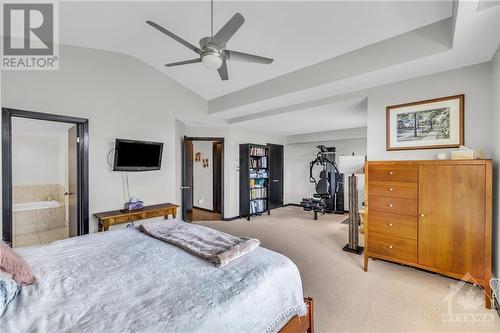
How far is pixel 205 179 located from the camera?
20.9 ft

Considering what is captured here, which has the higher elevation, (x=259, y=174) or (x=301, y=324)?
(x=259, y=174)

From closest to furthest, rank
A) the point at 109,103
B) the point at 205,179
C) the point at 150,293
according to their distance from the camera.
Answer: the point at 150,293, the point at 109,103, the point at 205,179

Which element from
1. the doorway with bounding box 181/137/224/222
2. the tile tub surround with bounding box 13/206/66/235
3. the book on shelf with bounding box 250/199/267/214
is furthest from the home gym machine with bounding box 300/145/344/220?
the tile tub surround with bounding box 13/206/66/235

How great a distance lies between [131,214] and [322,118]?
3962 mm

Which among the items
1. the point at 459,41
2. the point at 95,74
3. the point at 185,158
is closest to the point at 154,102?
the point at 95,74

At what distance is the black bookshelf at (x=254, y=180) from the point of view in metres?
5.51

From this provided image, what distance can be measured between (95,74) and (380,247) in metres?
4.63

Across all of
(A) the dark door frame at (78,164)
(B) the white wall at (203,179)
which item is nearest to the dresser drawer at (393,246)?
(A) the dark door frame at (78,164)

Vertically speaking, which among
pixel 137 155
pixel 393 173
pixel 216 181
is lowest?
pixel 216 181

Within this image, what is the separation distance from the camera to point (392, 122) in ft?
9.79

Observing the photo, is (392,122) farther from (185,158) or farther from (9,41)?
(9,41)

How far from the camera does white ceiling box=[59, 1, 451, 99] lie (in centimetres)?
222

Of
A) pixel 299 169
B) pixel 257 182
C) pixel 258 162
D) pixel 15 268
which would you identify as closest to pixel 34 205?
pixel 15 268

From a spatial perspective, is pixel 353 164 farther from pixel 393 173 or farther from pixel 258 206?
pixel 258 206
